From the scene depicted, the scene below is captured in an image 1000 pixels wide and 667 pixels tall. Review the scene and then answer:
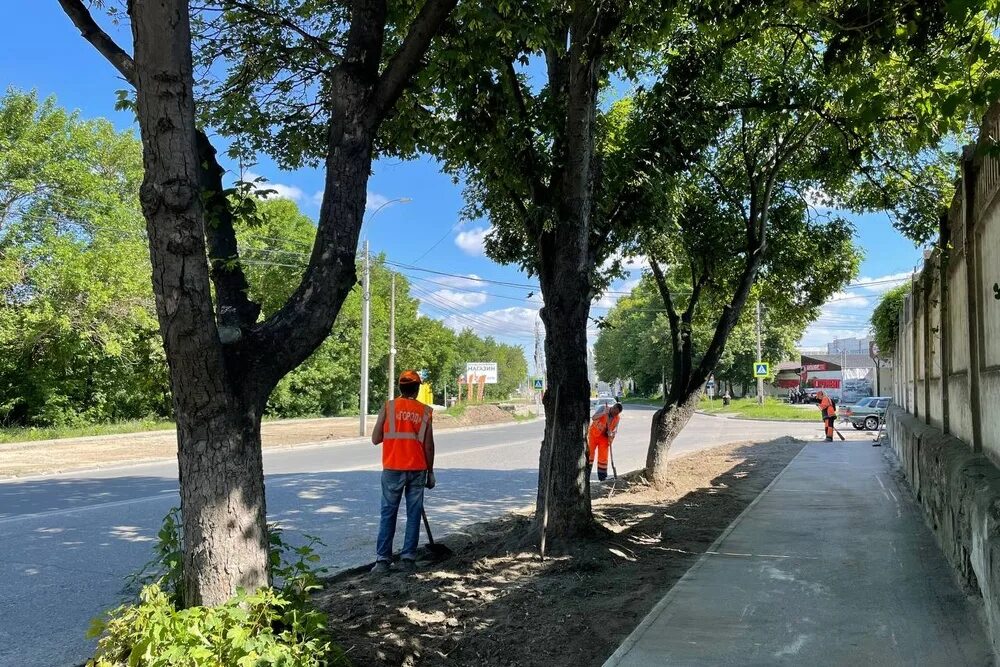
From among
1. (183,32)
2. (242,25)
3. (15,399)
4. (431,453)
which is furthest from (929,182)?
(15,399)

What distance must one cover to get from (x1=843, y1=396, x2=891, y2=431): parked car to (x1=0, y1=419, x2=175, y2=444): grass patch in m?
27.2

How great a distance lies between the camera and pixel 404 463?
686 cm

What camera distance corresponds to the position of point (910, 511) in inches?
340

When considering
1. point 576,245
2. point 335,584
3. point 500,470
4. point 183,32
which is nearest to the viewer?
point 183,32

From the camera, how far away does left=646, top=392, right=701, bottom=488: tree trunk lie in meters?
11.6

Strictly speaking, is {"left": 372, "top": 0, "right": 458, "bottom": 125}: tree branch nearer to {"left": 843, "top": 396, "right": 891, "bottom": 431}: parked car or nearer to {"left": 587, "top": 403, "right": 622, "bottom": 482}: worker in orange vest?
{"left": 587, "top": 403, "right": 622, "bottom": 482}: worker in orange vest

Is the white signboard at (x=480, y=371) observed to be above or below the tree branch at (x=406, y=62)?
below

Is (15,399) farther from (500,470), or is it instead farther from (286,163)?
(286,163)

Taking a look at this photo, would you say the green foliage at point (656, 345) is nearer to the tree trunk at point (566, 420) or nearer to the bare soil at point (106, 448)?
the bare soil at point (106, 448)

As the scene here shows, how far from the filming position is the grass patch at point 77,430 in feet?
84.8

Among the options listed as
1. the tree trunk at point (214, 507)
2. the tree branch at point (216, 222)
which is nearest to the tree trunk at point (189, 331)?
the tree trunk at point (214, 507)

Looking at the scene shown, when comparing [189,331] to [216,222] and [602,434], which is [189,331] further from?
[602,434]

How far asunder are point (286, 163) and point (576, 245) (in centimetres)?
316

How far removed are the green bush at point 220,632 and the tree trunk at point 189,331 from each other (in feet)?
0.65
